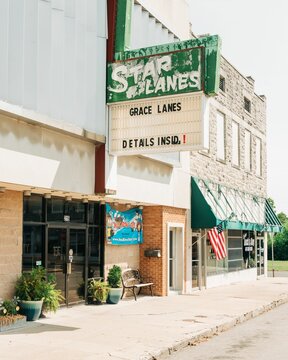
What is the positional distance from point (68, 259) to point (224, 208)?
10007mm

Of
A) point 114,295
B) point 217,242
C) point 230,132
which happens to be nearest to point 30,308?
point 114,295

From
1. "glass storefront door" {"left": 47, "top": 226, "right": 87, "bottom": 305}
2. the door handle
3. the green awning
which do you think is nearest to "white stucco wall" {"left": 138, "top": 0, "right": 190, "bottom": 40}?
the green awning

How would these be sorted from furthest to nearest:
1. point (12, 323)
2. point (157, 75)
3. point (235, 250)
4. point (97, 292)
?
point (235, 250), point (97, 292), point (157, 75), point (12, 323)

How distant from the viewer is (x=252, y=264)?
29.7 metres

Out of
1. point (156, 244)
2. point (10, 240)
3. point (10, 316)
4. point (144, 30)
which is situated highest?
point (144, 30)

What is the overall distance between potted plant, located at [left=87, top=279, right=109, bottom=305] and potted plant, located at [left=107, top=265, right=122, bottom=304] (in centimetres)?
32

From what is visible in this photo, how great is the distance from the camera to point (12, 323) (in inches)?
466

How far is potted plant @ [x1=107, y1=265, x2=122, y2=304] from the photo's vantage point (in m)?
16.4

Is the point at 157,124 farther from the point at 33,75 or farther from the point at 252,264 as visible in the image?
the point at 252,264

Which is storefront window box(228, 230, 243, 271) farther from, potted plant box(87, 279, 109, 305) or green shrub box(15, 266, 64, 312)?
green shrub box(15, 266, 64, 312)

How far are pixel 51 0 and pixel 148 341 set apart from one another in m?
7.44

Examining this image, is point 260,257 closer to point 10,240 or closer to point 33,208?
point 33,208

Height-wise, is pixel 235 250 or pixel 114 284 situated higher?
pixel 235 250

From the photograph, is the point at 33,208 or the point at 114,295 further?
the point at 114,295
